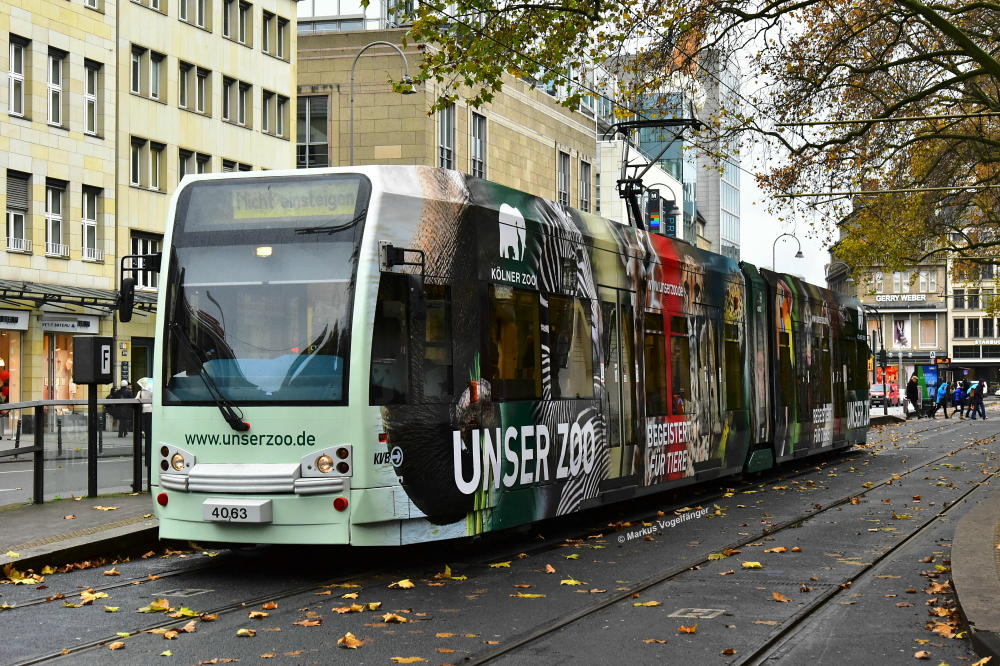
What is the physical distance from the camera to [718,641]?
26.2 ft

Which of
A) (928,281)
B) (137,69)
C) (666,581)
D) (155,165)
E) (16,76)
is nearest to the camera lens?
(666,581)

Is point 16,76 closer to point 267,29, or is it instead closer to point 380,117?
point 267,29

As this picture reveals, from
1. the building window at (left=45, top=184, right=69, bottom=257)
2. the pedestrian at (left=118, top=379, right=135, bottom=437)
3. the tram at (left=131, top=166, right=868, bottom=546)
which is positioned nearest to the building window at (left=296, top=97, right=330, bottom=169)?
the building window at (left=45, top=184, right=69, bottom=257)

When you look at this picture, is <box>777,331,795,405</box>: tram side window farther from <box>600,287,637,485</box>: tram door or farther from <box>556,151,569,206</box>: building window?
<box>556,151,569,206</box>: building window

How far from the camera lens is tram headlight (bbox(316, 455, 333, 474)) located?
33.6ft

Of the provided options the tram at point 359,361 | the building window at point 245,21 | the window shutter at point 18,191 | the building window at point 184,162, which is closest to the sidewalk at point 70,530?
the tram at point 359,361

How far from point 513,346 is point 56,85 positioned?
31.3 m

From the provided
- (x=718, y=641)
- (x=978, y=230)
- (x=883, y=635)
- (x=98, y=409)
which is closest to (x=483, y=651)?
(x=718, y=641)

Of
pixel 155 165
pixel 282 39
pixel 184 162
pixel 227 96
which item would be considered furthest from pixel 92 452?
pixel 282 39

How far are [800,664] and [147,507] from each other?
8425 mm

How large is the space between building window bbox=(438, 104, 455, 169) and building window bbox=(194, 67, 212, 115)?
10848 mm

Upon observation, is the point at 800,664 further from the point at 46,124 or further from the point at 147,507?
the point at 46,124

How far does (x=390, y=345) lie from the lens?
10.5 m

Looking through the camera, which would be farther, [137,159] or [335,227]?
[137,159]
